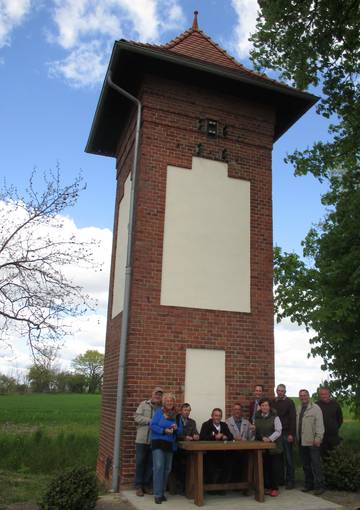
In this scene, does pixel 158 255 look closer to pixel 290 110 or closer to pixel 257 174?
pixel 257 174

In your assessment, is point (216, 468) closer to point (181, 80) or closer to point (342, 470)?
point (342, 470)

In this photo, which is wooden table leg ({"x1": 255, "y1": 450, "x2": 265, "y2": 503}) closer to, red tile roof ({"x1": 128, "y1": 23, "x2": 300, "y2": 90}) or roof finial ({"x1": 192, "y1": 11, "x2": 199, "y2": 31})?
red tile roof ({"x1": 128, "y1": 23, "x2": 300, "y2": 90})

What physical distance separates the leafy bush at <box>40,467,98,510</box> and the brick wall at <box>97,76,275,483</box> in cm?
162

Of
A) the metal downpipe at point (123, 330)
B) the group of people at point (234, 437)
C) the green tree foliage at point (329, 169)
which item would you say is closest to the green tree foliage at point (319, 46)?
the green tree foliage at point (329, 169)

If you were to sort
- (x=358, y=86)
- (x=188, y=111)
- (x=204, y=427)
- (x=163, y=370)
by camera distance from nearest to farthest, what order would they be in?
(x=204, y=427) → (x=163, y=370) → (x=188, y=111) → (x=358, y=86)

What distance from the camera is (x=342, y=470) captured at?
27.3ft

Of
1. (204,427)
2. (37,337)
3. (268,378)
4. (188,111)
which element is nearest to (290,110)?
(188,111)

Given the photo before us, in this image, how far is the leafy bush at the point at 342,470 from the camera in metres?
8.22

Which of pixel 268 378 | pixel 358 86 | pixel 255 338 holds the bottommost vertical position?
pixel 268 378

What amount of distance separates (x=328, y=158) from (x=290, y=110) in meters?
2.21

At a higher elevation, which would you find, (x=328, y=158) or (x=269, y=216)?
(x=328, y=158)

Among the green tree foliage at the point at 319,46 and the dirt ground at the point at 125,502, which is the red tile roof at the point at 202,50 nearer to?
the green tree foliage at the point at 319,46

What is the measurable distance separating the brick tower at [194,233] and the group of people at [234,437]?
515 mm

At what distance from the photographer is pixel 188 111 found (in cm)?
1024
